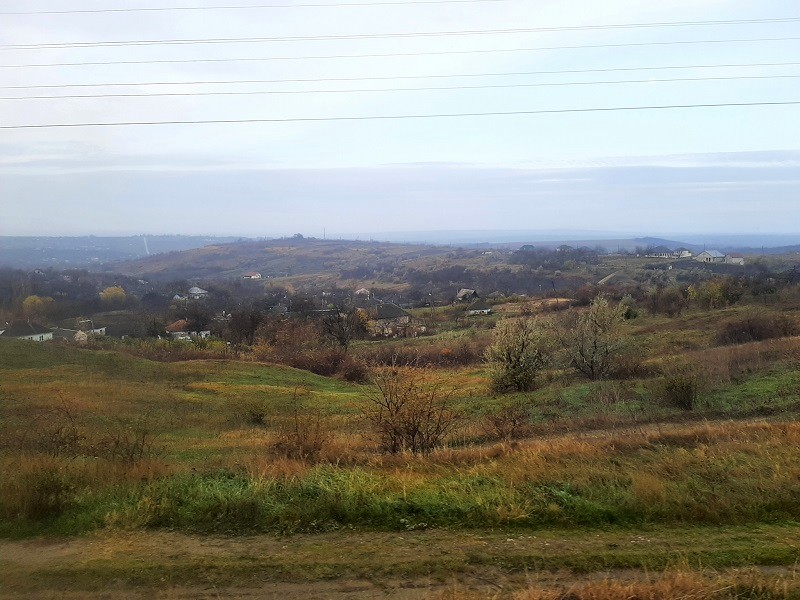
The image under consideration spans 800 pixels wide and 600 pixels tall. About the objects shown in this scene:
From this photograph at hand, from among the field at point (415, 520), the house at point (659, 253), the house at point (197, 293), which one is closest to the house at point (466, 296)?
the house at point (197, 293)

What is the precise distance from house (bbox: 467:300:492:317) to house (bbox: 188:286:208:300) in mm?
42542

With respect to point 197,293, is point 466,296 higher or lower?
lower

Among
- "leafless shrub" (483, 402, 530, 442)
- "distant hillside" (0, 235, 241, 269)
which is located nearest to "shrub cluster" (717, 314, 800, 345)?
"leafless shrub" (483, 402, 530, 442)

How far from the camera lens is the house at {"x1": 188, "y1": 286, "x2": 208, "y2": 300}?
301 ft

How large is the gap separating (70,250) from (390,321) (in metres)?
58.8

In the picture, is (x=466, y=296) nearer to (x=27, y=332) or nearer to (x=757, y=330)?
(x=757, y=330)

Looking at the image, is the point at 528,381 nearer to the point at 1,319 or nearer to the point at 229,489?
the point at 229,489

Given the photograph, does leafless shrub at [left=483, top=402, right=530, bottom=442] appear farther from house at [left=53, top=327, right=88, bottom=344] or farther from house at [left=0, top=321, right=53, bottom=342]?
house at [left=53, top=327, right=88, bottom=344]

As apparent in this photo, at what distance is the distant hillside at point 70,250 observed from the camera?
4106 centimetres

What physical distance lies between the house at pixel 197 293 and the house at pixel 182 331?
990 inches

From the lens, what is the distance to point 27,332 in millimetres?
41094

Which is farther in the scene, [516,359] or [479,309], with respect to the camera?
[479,309]

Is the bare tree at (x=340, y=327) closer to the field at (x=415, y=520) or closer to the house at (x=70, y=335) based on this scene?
the house at (x=70, y=335)

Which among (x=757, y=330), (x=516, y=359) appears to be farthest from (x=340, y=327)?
(x=757, y=330)
